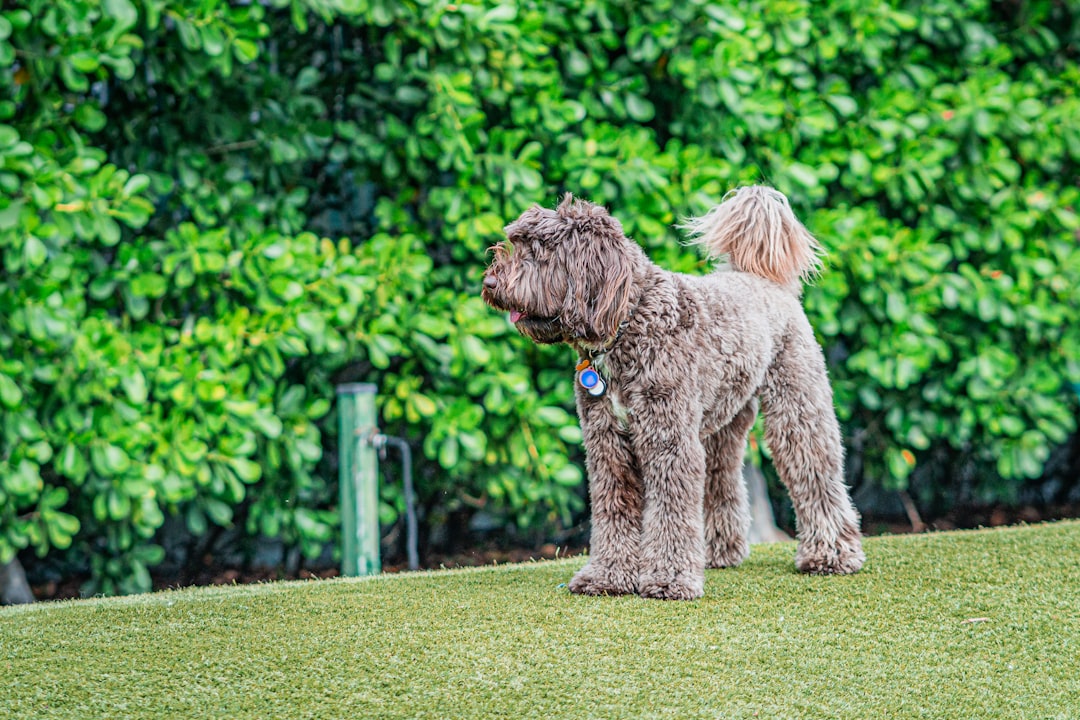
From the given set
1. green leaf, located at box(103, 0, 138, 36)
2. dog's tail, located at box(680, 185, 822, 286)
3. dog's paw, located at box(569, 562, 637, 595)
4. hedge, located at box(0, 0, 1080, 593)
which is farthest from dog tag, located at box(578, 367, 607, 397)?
green leaf, located at box(103, 0, 138, 36)

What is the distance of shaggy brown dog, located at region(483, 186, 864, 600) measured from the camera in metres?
3.46

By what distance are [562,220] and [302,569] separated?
2.89m

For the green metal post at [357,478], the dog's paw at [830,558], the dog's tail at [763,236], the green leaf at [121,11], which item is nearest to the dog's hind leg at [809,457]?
the dog's paw at [830,558]

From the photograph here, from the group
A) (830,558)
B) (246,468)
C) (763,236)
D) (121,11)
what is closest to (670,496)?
(830,558)

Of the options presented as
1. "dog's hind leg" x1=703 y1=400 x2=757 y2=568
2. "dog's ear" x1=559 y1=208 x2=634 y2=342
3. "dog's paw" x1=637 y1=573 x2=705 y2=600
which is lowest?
"dog's paw" x1=637 y1=573 x2=705 y2=600

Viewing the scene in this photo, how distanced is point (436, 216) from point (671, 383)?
2.17 m

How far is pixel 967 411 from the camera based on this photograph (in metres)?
5.82

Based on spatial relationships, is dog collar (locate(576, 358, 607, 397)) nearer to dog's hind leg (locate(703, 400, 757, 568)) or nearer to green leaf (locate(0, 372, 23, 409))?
dog's hind leg (locate(703, 400, 757, 568))

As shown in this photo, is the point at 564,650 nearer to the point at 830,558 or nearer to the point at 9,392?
the point at 830,558

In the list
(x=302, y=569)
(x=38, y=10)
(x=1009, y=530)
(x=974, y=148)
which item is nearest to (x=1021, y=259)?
(x=974, y=148)

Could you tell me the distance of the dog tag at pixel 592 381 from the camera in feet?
11.8

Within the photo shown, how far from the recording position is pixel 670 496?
3.54 m

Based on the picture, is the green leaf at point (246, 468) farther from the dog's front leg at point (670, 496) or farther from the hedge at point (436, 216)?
the dog's front leg at point (670, 496)

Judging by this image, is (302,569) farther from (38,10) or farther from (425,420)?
(38,10)
